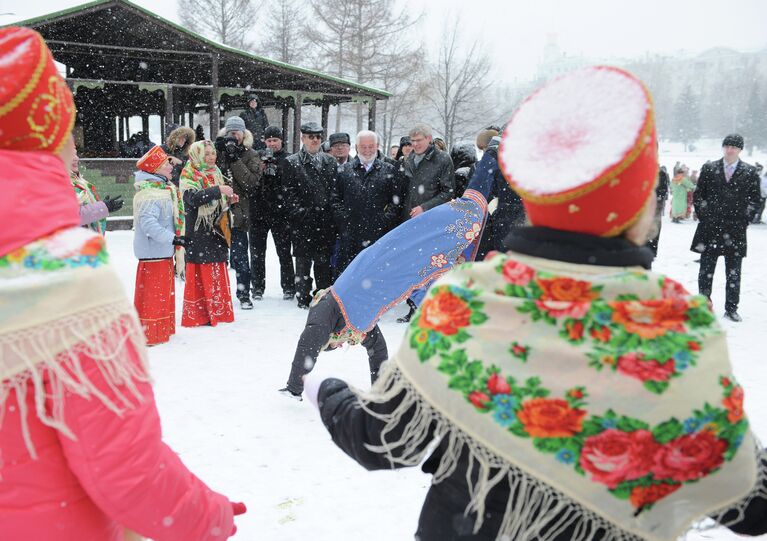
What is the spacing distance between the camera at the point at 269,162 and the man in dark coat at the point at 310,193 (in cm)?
26

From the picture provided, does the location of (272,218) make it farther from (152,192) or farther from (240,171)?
(152,192)

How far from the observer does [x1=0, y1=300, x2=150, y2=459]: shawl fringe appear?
131cm

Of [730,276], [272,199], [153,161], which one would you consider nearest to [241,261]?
[272,199]

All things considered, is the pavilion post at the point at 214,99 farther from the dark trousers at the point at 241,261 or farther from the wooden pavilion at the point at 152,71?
the dark trousers at the point at 241,261

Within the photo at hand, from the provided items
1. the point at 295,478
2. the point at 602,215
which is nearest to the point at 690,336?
the point at 602,215

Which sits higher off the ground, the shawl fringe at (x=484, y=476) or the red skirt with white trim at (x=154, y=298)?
the shawl fringe at (x=484, y=476)

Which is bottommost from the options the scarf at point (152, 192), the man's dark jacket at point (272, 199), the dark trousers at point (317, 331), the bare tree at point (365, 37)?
the dark trousers at point (317, 331)

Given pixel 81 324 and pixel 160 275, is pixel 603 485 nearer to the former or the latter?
pixel 81 324

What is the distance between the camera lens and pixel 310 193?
7.34m

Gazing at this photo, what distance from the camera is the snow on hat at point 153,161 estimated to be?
569 cm

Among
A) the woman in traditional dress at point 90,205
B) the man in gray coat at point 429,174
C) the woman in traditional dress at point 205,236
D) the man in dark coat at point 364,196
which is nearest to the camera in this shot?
the woman in traditional dress at point 90,205

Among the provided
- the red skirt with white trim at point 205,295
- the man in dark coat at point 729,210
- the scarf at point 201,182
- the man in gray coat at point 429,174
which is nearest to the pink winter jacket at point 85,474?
the scarf at point 201,182

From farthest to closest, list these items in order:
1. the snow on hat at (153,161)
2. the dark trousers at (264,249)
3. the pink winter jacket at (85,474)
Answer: the dark trousers at (264,249) < the snow on hat at (153,161) < the pink winter jacket at (85,474)

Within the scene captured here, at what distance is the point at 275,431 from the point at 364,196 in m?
3.47
